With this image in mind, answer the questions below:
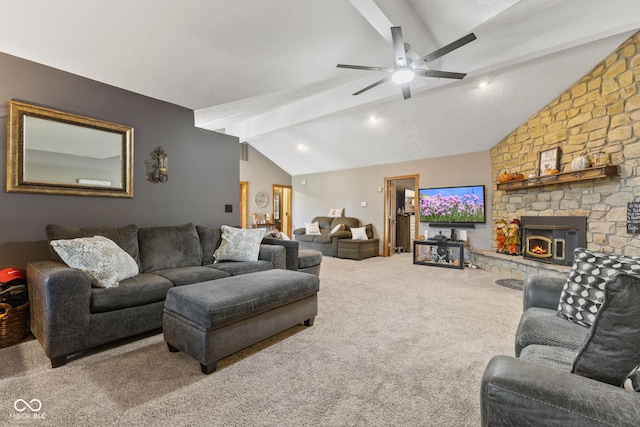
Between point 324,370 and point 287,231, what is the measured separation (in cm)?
791

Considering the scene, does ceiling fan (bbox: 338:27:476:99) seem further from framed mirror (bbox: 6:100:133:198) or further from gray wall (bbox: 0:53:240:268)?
framed mirror (bbox: 6:100:133:198)

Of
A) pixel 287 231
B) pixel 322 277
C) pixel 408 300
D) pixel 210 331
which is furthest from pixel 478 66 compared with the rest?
pixel 287 231

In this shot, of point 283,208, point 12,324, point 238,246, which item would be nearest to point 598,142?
point 238,246

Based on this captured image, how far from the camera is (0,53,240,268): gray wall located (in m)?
2.53

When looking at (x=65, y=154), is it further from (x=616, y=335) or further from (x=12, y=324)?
(x=616, y=335)

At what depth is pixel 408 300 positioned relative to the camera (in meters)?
3.43

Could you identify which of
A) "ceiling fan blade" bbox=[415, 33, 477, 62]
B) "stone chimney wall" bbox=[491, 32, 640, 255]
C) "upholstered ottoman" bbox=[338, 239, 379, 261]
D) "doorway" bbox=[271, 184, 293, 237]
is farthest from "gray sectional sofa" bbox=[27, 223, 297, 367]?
"doorway" bbox=[271, 184, 293, 237]

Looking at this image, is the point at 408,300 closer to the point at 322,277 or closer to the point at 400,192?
the point at 322,277

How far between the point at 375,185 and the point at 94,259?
20.3ft

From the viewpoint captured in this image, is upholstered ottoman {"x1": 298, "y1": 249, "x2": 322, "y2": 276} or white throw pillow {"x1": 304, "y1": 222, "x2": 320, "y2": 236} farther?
white throw pillow {"x1": 304, "y1": 222, "x2": 320, "y2": 236}

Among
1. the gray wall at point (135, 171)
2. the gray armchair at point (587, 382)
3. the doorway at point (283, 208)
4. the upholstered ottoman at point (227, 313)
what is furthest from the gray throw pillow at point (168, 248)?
the doorway at point (283, 208)

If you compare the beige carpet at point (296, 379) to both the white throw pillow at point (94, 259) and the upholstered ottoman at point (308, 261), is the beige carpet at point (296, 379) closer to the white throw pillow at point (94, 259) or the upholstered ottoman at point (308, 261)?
the white throw pillow at point (94, 259)

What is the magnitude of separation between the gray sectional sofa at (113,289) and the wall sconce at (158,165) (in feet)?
2.24

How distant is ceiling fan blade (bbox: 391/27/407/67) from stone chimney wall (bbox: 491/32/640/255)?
9.28 ft
